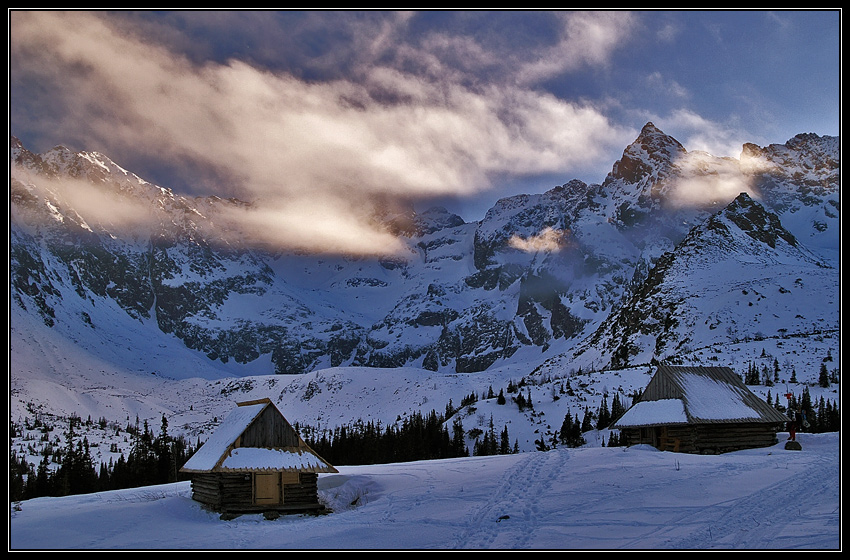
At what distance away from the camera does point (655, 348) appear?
467 feet

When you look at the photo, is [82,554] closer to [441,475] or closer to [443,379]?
[441,475]

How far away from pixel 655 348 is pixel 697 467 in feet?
384

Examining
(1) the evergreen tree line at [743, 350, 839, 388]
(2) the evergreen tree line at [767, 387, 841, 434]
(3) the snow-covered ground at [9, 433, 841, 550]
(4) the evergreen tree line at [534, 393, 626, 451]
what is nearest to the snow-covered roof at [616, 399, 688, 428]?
(3) the snow-covered ground at [9, 433, 841, 550]

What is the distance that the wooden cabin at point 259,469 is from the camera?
31016mm

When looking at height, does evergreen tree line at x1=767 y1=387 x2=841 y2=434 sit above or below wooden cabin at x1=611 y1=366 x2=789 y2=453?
below

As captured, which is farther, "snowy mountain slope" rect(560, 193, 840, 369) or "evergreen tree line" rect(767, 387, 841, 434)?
"snowy mountain slope" rect(560, 193, 840, 369)

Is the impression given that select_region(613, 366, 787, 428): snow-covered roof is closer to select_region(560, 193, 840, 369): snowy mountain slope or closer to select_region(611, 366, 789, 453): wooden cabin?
select_region(611, 366, 789, 453): wooden cabin

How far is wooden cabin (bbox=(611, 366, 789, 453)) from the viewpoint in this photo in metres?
40.5

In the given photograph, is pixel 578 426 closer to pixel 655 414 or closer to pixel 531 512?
pixel 655 414

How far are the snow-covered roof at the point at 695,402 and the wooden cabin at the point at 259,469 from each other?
66.3 feet

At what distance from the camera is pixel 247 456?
31.8 metres

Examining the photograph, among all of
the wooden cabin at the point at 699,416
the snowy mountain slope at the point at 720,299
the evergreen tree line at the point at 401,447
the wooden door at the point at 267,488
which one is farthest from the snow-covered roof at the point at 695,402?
the snowy mountain slope at the point at 720,299

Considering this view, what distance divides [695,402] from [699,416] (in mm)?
1431

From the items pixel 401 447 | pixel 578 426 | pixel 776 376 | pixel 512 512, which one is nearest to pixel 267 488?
pixel 512 512
